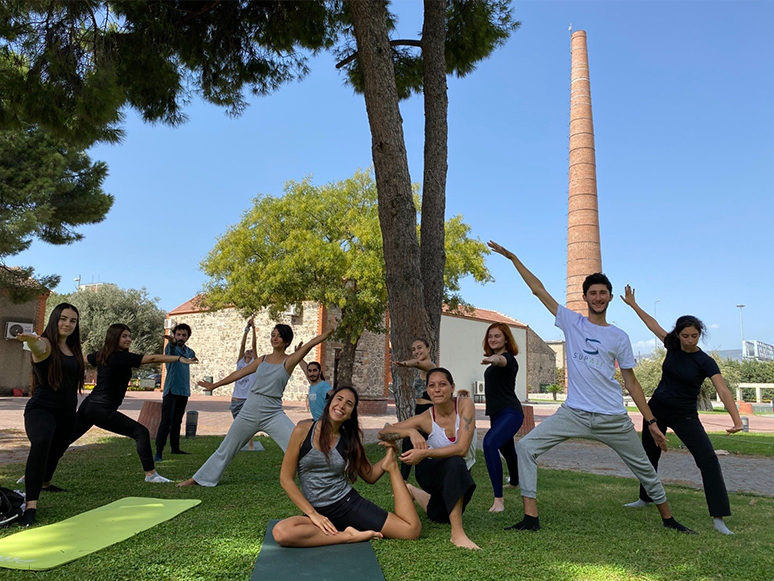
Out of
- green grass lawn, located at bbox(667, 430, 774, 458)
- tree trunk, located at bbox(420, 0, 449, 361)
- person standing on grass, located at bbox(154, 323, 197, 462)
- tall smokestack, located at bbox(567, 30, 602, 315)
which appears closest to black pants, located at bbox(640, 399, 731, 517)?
tree trunk, located at bbox(420, 0, 449, 361)

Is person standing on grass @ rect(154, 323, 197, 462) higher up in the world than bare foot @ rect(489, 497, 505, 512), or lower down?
higher up

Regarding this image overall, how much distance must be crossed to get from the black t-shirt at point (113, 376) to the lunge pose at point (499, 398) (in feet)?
10.2

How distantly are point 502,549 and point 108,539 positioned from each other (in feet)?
7.86

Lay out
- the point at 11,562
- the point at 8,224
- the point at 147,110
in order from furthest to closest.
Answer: the point at 8,224
the point at 147,110
the point at 11,562

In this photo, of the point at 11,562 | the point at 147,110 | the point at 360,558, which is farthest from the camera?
the point at 147,110

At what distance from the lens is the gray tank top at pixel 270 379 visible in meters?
5.61

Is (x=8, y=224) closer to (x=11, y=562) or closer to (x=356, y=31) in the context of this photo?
(x=356, y=31)

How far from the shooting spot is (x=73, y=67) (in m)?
7.85

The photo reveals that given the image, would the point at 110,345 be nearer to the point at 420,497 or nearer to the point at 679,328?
the point at 420,497

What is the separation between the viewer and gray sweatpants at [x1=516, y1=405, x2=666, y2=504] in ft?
13.6

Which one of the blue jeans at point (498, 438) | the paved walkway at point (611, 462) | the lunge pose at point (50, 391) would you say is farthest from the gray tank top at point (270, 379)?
the paved walkway at point (611, 462)

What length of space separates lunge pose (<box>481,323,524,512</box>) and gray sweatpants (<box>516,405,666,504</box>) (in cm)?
73

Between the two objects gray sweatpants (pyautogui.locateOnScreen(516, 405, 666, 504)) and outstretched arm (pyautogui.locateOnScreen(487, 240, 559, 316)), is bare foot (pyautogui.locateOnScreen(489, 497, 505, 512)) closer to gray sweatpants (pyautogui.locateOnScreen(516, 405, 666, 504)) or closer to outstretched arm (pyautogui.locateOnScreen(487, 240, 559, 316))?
gray sweatpants (pyautogui.locateOnScreen(516, 405, 666, 504))

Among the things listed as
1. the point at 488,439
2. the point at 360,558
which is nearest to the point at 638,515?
the point at 488,439
